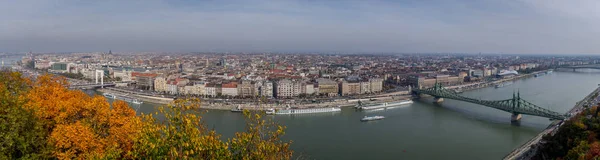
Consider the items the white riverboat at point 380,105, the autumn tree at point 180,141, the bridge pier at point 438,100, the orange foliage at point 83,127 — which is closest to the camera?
the autumn tree at point 180,141

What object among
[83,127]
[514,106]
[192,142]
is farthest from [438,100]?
[192,142]

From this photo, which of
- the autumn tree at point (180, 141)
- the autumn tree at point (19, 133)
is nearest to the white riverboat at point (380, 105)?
the autumn tree at point (19, 133)

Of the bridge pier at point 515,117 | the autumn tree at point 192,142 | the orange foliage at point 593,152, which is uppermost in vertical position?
the autumn tree at point 192,142

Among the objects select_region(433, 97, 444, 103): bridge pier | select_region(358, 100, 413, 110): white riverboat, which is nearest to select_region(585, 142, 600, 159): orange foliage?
select_region(358, 100, 413, 110): white riverboat

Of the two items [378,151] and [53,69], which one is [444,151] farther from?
[53,69]

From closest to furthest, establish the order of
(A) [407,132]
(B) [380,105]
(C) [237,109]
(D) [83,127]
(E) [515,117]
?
(D) [83,127], (A) [407,132], (E) [515,117], (C) [237,109], (B) [380,105]

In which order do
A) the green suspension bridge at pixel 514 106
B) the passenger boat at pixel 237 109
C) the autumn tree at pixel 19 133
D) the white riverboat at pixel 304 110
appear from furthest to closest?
1. the passenger boat at pixel 237 109
2. the white riverboat at pixel 304 110
3. the green suspension bridge at pixel 514 106
4. the autumn tree at pixel 19 133

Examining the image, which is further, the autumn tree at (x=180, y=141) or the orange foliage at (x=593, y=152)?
the orange foliage at (x=593, y=152)

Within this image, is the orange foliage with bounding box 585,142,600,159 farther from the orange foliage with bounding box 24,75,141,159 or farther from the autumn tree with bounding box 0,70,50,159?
the autumn tree with bounding box 0,70,50,159

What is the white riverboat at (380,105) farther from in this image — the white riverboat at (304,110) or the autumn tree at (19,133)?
the autumn tree at (19,133)

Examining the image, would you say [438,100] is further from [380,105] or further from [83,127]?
[83,127]
